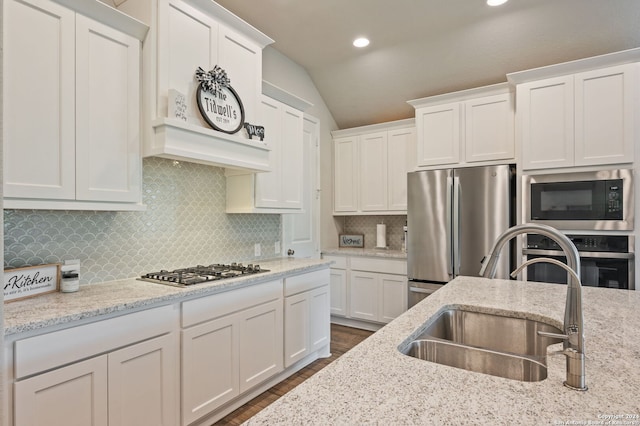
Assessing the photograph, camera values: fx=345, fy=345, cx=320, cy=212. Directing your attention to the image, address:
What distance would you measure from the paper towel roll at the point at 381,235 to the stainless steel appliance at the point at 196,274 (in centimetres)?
214

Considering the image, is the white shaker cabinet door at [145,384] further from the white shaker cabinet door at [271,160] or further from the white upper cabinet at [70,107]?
the white shaker cabinet door at [271,160]

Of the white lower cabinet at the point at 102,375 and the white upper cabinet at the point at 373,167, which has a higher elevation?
the white upper cabinet at the point at 373,167

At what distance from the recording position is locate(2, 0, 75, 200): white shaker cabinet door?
1.56 metres

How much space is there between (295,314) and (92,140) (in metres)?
1.87

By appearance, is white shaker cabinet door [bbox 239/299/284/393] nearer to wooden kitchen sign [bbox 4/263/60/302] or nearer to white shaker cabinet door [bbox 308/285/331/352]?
white shaker cabinet door [bbox 308/285/331/352]

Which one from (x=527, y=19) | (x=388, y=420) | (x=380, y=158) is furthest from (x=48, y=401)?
(x=527, y=19)

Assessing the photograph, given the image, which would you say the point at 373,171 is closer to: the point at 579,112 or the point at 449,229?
the point at 449,229

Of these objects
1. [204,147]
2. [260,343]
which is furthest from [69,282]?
[260,343]

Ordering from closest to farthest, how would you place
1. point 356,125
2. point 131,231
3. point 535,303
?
point 535,303
point 131,231
point 356,125

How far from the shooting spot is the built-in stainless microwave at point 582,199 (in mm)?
2658

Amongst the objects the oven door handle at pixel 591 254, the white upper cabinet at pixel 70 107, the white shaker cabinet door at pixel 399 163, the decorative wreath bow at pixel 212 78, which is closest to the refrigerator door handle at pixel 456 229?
the oven door handle at pixel 591 254

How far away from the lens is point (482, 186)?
323 centimetres

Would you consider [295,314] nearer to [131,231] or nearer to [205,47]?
[131,231]

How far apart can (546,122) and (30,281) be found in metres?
3.78
